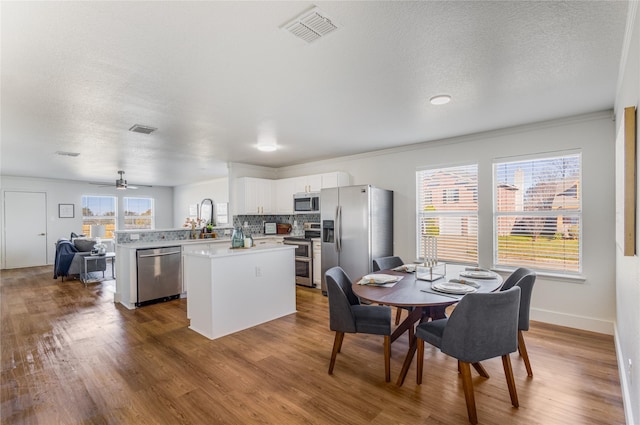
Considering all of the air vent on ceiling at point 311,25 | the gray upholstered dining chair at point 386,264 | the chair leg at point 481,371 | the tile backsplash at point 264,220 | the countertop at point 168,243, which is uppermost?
the air vent on ceiling at point 311,25

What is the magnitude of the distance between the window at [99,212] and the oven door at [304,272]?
6.61 meters

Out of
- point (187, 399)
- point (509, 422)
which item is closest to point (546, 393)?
point (509, 422)

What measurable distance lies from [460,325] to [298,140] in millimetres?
3334

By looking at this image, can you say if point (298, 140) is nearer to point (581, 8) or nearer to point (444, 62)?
point (444, 62)

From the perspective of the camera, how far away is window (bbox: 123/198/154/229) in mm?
10211

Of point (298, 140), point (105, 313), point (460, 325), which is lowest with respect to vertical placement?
point (105, 313)

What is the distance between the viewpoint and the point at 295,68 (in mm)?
2328

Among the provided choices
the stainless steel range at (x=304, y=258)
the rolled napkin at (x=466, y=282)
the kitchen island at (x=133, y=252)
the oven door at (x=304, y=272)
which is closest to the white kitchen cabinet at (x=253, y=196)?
the kitchen island at (x=133, y=252)

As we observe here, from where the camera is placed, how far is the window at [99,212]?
9248 mm

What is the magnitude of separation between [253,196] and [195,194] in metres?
4.93

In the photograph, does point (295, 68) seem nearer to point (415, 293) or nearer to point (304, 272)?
point (415, 293)

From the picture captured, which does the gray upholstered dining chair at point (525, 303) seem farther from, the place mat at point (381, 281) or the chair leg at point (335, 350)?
the chair leg at point (335, 350)

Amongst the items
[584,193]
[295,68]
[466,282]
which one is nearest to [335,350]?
[466,282]

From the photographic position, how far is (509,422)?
1.97 m
